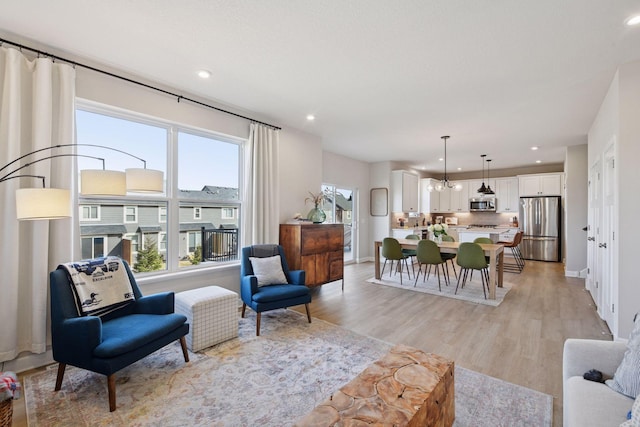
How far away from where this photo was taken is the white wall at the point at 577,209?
5.84 meters

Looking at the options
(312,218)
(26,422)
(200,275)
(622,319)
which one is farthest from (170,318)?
(622,319)

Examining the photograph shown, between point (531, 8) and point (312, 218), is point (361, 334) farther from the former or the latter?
point (531, 8)

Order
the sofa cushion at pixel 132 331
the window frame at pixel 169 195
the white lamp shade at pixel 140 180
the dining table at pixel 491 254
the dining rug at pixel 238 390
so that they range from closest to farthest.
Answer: the dining rug at pixel 238 390, the sofa cushion at pixel 132 331, the white lamp shade at pixel 140 180, the window frame at pixel 169 195, the dining table at pixel 491 254

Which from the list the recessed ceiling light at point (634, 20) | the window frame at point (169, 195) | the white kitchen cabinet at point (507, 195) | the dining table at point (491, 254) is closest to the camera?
the recessed ceiling light at point (634, 20)

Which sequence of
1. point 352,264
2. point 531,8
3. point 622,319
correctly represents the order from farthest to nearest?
point 352,264 < point 622,319 < point 531,8

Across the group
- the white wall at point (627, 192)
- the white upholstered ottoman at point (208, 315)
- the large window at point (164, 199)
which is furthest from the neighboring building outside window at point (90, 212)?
the white wall at point (627, 192)

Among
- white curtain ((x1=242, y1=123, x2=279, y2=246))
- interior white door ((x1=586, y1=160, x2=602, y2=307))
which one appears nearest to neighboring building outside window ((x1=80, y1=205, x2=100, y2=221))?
white curtain ((x1=242, y1=123, x2=279, y2=246))

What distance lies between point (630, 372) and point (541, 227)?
312 inches

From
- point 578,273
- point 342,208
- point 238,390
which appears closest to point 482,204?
point 578,273

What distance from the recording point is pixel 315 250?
4.56 m

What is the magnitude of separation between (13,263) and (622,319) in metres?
5.55

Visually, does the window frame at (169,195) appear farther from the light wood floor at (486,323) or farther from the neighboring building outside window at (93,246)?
the light wood floor at (486,323)

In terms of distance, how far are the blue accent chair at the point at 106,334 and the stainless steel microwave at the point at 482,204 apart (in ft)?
30.0

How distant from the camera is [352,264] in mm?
7559
